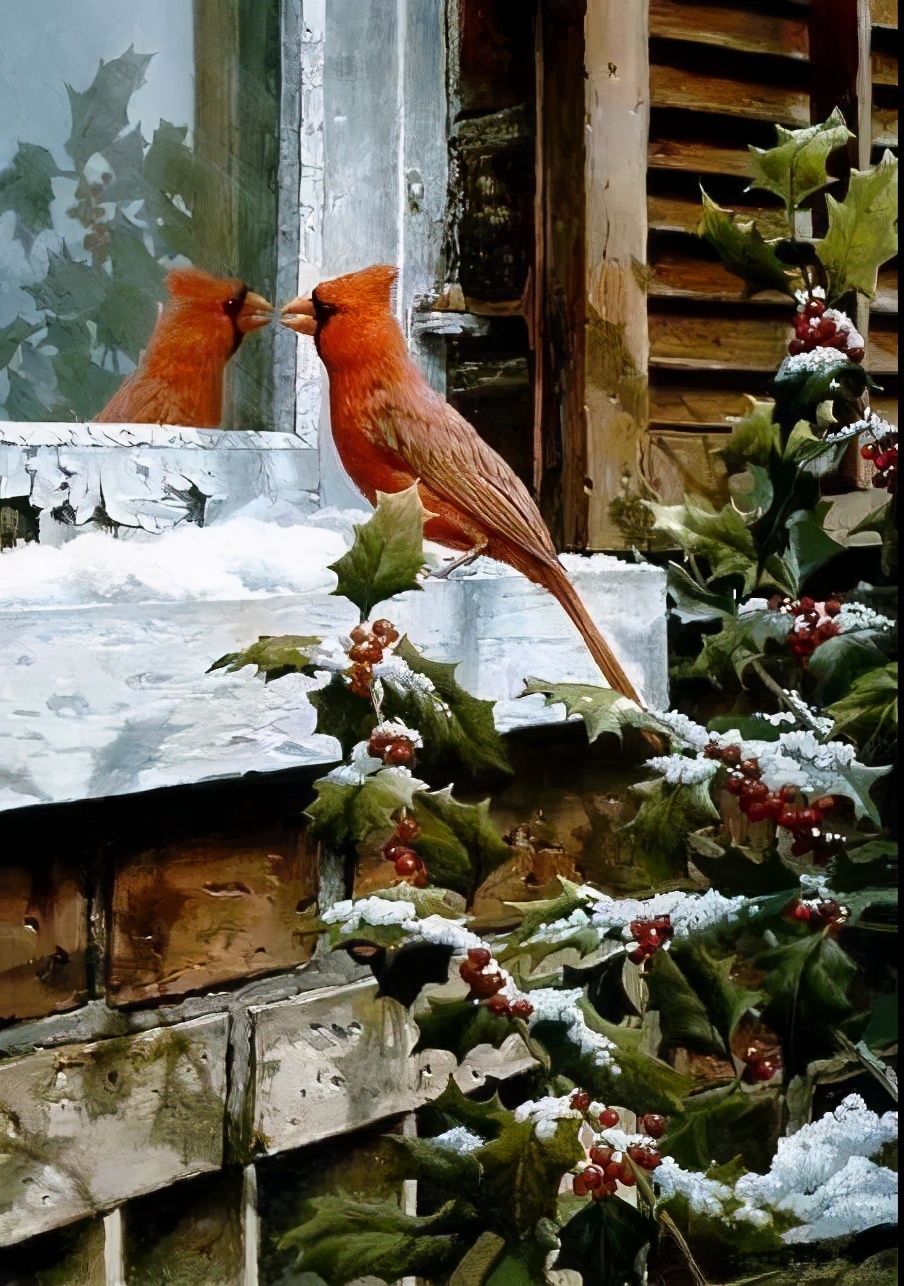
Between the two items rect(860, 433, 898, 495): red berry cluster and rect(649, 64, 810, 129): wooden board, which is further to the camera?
rect(649, 64, 810, 129): wooden board

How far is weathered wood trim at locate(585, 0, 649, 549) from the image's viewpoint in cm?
103

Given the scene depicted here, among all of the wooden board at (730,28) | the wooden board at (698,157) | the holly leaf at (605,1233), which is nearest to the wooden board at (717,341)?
the wooden board at (698,157)

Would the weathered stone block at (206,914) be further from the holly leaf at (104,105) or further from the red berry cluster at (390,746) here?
the holly leaf at (104,105)

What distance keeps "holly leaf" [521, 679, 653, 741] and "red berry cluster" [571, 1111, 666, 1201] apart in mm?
264

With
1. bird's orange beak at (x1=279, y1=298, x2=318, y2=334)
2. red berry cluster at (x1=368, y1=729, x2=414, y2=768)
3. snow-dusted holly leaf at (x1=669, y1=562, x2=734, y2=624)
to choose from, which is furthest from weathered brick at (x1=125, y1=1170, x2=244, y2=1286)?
bird's orange beak at (x1=279, y1=298, x2=318, y2=334)

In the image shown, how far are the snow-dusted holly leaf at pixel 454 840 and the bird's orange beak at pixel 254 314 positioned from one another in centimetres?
40

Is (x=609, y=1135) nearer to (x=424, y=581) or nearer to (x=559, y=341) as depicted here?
(x=424, y=581)

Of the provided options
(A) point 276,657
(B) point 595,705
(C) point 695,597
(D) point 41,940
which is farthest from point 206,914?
(C) point 695,597

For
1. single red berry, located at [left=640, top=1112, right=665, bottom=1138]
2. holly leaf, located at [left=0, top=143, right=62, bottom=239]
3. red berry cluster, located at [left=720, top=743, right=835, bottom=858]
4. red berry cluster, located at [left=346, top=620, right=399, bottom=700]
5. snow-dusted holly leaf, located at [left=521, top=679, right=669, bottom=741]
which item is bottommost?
single red berry, located at [left=640, top=1112, right=665, bottom=1138]

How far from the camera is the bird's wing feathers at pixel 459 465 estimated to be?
996 millimetres

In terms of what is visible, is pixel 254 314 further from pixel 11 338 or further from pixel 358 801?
pixel 358 801

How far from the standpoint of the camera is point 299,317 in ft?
3.24

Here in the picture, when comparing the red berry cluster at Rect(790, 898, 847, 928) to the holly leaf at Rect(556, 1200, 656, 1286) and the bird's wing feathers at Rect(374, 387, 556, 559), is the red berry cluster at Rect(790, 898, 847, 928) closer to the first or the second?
the holly leaf at Rect(556, 1200, 656, 1286)

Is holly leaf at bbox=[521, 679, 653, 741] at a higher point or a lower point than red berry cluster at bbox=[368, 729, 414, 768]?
higher
